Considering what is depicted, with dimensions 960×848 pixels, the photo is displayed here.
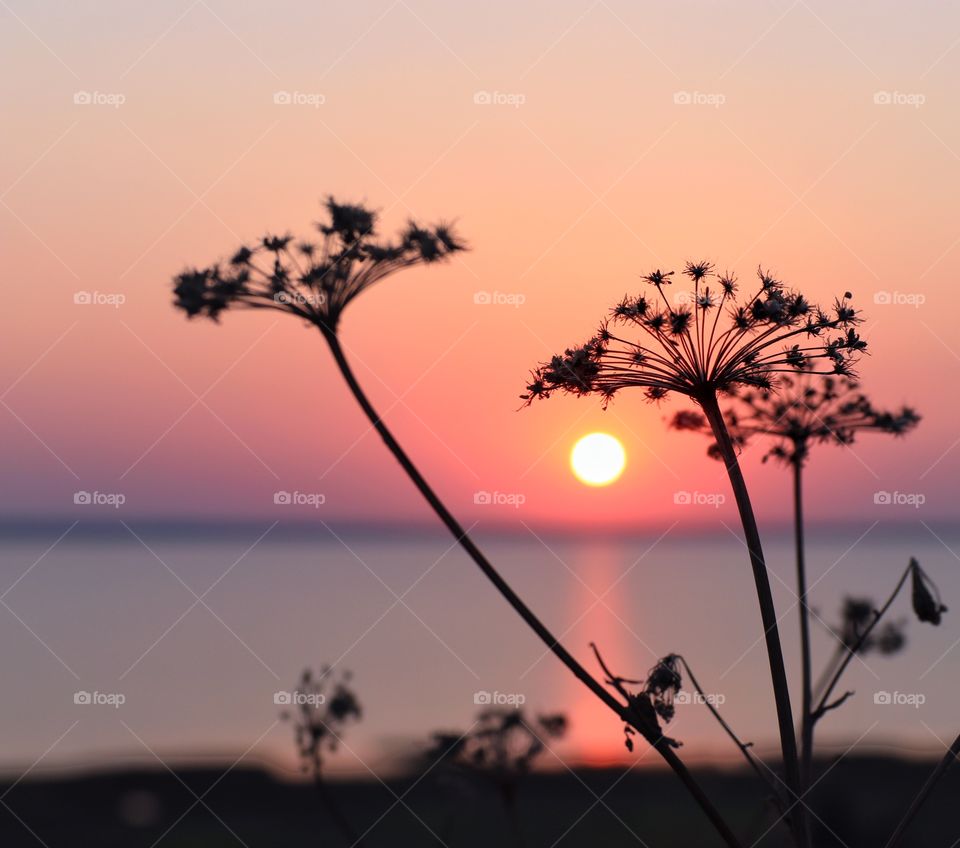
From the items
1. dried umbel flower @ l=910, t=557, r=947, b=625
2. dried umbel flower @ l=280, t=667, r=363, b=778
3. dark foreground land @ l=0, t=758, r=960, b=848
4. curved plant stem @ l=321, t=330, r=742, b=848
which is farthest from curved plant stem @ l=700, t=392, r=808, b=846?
dark foreground land @ l=0, t=758, r=960, b=848

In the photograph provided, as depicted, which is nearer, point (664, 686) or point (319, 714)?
point (664, 686)

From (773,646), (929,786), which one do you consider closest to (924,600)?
(929,786)

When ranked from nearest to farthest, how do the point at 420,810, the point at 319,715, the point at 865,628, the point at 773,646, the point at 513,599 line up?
1. the point at 513,599
2. the point at 773,646
3. the point at 319,715
4. the point at 865,628
5. the point at 420,810

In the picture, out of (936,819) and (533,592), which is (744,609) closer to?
(533,592)

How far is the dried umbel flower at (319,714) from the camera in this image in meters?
7.27

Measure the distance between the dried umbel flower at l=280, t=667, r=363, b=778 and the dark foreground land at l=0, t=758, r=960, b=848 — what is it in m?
5.17

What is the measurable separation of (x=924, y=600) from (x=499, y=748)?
294 cm

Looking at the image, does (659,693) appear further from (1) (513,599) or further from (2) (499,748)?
(2) (499,748)

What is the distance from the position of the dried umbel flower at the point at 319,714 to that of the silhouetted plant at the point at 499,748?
0.74 meters

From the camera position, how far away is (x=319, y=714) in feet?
24.9

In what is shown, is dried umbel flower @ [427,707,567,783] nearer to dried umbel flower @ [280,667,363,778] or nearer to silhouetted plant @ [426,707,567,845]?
silhouetted plant @ [426,707,567,845]

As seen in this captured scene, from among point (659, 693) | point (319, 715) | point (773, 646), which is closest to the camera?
point (773, 646)

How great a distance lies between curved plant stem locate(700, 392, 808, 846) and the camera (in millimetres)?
4668

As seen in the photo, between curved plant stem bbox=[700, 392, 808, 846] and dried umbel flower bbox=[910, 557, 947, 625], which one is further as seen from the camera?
dried umbel flower bbox=[910, 557, 947, 625]
